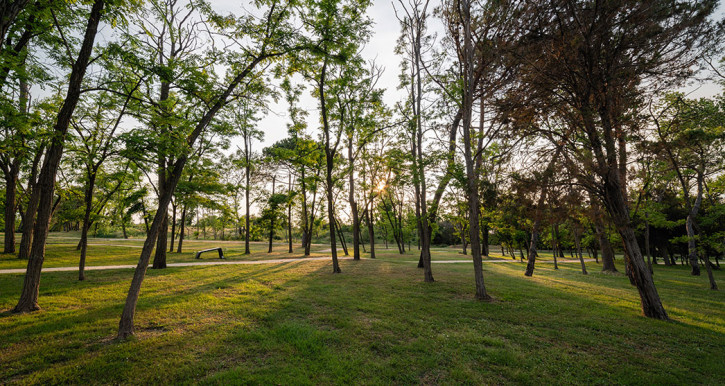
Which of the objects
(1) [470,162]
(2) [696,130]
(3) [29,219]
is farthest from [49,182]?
(2) [696,130]

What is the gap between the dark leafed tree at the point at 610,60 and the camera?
672 cm

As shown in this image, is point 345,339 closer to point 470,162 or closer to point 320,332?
point 320,332

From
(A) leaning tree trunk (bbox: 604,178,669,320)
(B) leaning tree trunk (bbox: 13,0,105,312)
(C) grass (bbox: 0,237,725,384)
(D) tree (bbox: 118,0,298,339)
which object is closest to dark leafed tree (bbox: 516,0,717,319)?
(A) leaning tree trunk (bbox: 604,178,669,320)

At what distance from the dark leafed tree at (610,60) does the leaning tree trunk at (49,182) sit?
39.7 feet

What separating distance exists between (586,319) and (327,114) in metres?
12.9

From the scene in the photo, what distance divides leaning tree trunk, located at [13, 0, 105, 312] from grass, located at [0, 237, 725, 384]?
52 centimetres

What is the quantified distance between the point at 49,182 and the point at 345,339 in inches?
328

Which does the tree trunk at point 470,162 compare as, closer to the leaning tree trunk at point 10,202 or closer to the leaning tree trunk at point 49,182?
the leaning tree trunk at point 49,182

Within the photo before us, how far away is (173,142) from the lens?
5543 millimetres

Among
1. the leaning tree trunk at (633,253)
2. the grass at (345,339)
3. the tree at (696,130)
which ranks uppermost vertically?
the tree at (696,130)

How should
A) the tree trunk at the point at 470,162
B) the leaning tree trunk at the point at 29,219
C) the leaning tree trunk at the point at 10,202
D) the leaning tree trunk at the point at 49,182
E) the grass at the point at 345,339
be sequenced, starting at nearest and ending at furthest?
the grass at the point at 345,339 → the leaning tree trunk at the point at 49,182 → the tree trunk at the point at 470,162 → the leaning tree trunk at the point at 29,219 → the leaning tree trunk at the point at 10,202

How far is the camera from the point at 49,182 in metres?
6.35

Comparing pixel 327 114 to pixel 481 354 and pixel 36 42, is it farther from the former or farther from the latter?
pixel 481 354

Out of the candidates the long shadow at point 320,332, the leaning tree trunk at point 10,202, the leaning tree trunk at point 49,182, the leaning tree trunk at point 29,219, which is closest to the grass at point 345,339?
the long shadow at point 320,332
